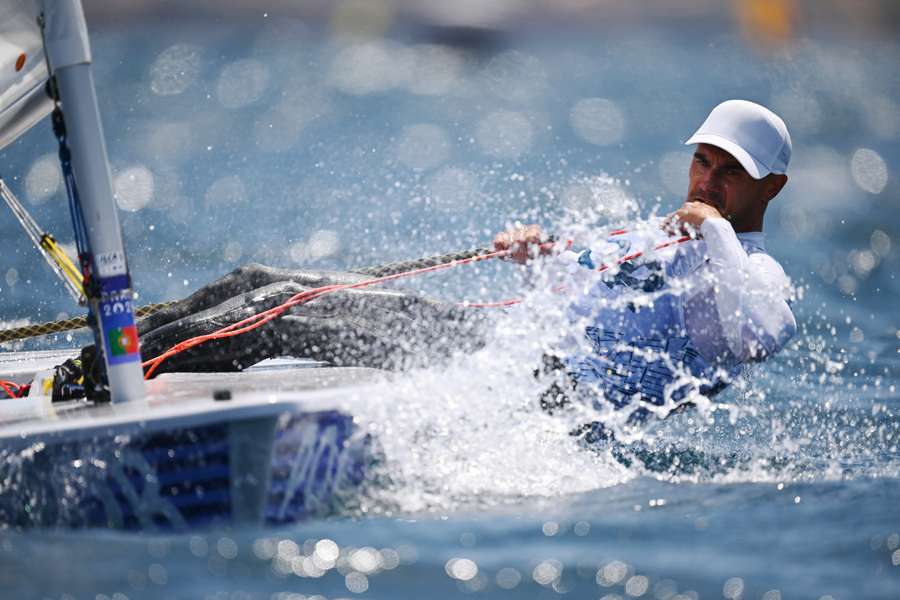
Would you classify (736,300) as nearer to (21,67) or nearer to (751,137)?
(751,137)

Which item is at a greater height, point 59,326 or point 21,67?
point 21,67

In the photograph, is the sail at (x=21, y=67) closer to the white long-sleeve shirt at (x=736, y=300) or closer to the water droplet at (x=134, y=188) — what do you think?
the white long-sleeve shirt at (x=736, y=300)

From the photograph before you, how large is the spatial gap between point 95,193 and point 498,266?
5.82 metres

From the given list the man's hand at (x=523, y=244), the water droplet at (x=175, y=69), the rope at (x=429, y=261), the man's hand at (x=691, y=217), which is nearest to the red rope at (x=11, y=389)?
the rope at (x=429, y=261)

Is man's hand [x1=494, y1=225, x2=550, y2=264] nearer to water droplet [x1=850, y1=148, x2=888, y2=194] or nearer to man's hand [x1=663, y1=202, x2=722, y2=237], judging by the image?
man's hand [x1=663, y1=202, x2=722, y2=237]

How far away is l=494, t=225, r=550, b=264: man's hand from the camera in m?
4.04

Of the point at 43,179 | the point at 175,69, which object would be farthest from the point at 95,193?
the point at 175,69

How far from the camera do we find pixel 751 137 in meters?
3.95

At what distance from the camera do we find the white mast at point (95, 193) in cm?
339

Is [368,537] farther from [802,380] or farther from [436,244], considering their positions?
[436,244]

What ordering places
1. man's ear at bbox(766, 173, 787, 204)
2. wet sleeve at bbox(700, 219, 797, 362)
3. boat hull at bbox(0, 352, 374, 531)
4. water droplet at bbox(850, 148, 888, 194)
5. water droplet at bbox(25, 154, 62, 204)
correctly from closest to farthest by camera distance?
→ boat hull at bbox(0, 352, 374, 531) → wet sleeve at bbox(700, 219, 797, 362) → man's ear at bbox(766, 173, 787, 204) → water droplet at bbox(25, 154, 62, 204) → water droplet at bbox(850, 148, 888, 194)

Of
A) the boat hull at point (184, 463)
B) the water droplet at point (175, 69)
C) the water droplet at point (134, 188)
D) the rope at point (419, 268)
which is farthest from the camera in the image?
the water droplet at point (175, 69)

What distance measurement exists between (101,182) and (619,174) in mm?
12438

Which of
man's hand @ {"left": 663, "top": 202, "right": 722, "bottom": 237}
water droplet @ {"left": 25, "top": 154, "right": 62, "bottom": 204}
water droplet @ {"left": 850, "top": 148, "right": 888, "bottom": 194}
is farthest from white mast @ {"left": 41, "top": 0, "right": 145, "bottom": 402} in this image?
water droplet @ {"left": 850, "top": 148, "right": 888, "bottom": 194}
